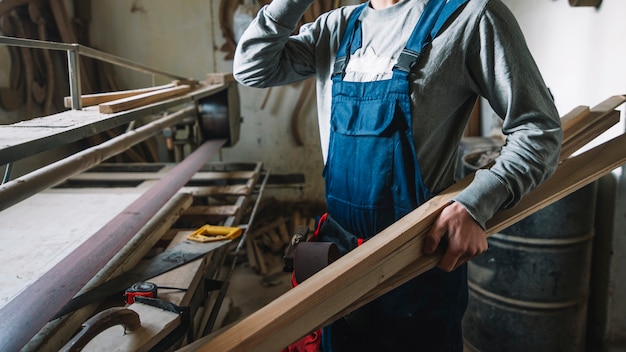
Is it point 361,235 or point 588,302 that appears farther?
point 588,302

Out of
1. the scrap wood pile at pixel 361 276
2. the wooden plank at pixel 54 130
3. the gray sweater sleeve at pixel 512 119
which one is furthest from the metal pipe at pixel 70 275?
the gray sweater sleeve at pixel 512 119

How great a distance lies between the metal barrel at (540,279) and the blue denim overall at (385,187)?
0.95 m

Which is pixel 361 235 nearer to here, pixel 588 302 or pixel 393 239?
pixel 393 239

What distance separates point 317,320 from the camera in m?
0.96

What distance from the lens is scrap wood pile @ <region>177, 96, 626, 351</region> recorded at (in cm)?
90

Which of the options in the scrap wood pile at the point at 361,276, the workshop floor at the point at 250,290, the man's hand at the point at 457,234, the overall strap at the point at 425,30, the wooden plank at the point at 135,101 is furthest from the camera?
the workshop floor at the point at 250,290

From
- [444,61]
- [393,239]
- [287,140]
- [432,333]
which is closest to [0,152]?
[393,239]

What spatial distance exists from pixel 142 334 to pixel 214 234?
2.80 ft

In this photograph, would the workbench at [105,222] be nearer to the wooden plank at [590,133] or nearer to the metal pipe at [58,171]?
the metal pipe at [58,171]

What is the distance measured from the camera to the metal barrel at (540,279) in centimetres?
216

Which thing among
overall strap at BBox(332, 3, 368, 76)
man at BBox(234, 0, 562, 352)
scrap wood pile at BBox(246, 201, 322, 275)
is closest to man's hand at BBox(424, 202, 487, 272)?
man at BBox(234, 0, 562, 352)

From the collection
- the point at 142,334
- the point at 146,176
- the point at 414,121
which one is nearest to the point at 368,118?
the point at 414,121

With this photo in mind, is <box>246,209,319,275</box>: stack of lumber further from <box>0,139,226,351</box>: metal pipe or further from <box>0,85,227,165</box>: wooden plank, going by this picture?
<box>0,85,227,165</box>: wooden plank

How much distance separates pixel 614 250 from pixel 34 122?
2.22m
